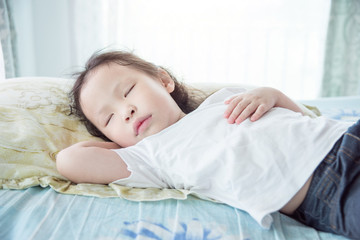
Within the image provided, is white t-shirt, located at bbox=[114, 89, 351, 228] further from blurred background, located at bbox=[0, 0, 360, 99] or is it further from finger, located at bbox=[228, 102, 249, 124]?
blurred background, located at bbox=[0, 0, 360, 99]

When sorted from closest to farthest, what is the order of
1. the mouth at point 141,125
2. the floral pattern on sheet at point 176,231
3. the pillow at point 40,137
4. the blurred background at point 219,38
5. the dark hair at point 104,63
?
the floral pattern on sheet at point 176,231 → the pillow at point 40,137 → the mouth at point 141,125 → the dark hair at point 104,63 → the blurred background at point 219,38

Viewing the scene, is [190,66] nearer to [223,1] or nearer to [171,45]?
[171,45]

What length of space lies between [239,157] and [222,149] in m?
0.05

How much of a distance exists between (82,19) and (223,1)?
117 centimetres

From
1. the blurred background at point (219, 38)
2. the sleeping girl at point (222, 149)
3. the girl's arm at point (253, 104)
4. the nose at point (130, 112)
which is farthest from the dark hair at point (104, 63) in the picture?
the blurred background at point (219, 38)

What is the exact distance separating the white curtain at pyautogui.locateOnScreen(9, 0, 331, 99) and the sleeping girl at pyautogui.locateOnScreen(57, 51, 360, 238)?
181 cm

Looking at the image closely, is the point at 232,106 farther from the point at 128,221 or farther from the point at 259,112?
the point at 128,221

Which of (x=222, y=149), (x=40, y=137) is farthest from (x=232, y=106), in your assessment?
(x=40, y=137)

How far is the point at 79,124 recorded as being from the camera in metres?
1.30

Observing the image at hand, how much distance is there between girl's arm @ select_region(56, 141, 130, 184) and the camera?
102 centimetres

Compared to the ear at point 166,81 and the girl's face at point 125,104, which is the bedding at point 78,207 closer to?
the girl's face at point 125,104

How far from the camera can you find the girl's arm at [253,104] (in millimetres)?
1039

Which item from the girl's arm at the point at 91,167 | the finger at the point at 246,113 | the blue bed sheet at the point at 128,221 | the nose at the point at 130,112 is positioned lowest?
the blue bed sheet at the point at 128,221

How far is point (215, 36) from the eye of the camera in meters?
3.24
